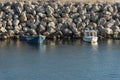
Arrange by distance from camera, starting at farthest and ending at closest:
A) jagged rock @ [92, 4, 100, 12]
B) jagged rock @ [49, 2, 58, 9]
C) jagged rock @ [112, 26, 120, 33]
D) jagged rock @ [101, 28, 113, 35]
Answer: jagged rock @ [49, 2, 58, 9] < jagged rock @ [92, 4, 100, 12] < jagged rock @ [112, 26, 120, 33] < jagged rock @ [101, 28, 113, 35]

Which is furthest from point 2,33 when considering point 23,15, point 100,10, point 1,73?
point 1,73

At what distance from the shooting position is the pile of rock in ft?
190

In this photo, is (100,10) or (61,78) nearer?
(61,78)

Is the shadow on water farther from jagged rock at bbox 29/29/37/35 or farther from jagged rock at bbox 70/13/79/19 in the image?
jagged rock at bbox 70/13/79/19

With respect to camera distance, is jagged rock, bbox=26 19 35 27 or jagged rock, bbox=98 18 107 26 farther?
jagged rock, bbox=98 18 107 26

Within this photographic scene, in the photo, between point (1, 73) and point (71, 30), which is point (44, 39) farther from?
point (1, 73)

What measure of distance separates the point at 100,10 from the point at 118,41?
3.38 meters

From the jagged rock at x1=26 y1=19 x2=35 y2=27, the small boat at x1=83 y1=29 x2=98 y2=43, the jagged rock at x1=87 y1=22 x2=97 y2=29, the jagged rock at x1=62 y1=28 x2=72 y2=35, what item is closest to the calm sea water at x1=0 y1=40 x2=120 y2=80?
the small boat at x1=83 y1=29 x2=98 y2=43

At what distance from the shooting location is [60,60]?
159 feet

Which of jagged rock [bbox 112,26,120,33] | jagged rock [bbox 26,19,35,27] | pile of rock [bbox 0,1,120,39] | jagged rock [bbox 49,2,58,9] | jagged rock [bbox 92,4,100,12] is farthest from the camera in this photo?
jagged rock [bbox 49,2,58,9]

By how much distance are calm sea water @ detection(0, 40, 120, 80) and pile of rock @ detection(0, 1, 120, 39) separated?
1020 millimetres

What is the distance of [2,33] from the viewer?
57344 mm

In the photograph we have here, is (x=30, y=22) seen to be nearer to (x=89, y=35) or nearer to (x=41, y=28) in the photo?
(x=41, y=28)

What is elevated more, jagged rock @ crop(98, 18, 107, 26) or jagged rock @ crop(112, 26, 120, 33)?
jagged rock @ crop(98, 18, 107, 26)
